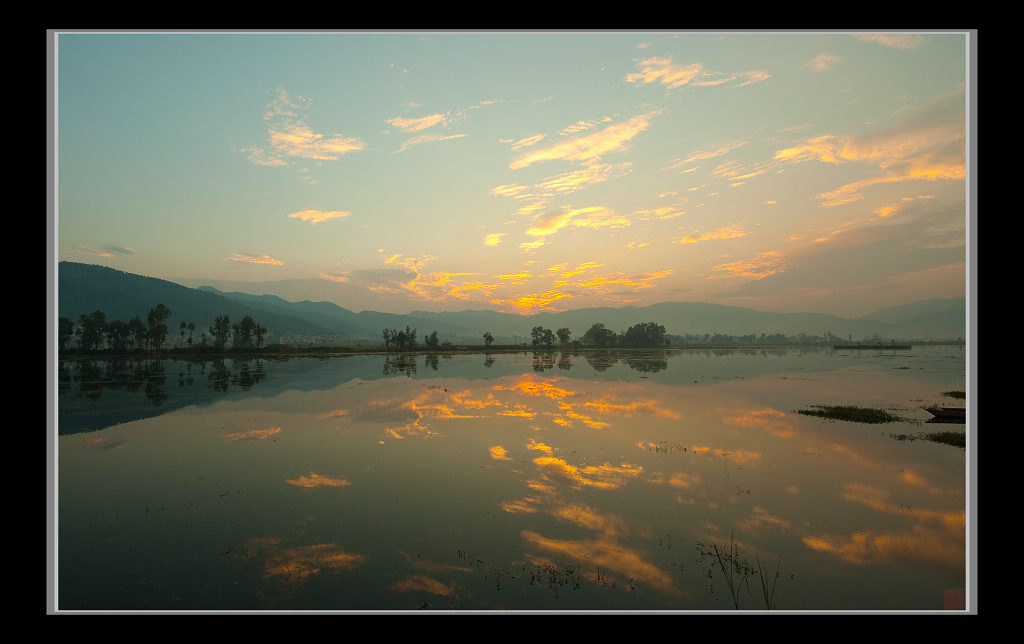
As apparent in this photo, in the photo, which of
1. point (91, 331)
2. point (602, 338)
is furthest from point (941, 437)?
point (602, 338)

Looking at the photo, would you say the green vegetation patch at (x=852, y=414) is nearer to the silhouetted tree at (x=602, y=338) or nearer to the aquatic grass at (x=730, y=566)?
the aquatic grass at (x=730, y=566)

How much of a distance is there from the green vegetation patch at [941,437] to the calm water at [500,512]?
97 cm

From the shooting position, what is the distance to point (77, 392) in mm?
37969

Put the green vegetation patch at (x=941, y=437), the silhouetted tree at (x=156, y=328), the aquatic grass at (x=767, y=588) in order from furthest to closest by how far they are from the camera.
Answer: the silhouetted tree at (x=156, y=328) → the green vegetation patch at (x=941, y=437) → the aquatic grass at (x=767, y=588)

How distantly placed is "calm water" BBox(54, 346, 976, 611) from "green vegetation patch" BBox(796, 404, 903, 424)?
5.21 ft

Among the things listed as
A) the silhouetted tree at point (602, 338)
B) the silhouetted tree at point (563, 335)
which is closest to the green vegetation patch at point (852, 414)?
the silhouetted tree at point (563, 335)

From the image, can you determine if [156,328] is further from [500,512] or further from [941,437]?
[941,437]

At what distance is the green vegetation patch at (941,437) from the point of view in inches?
873
